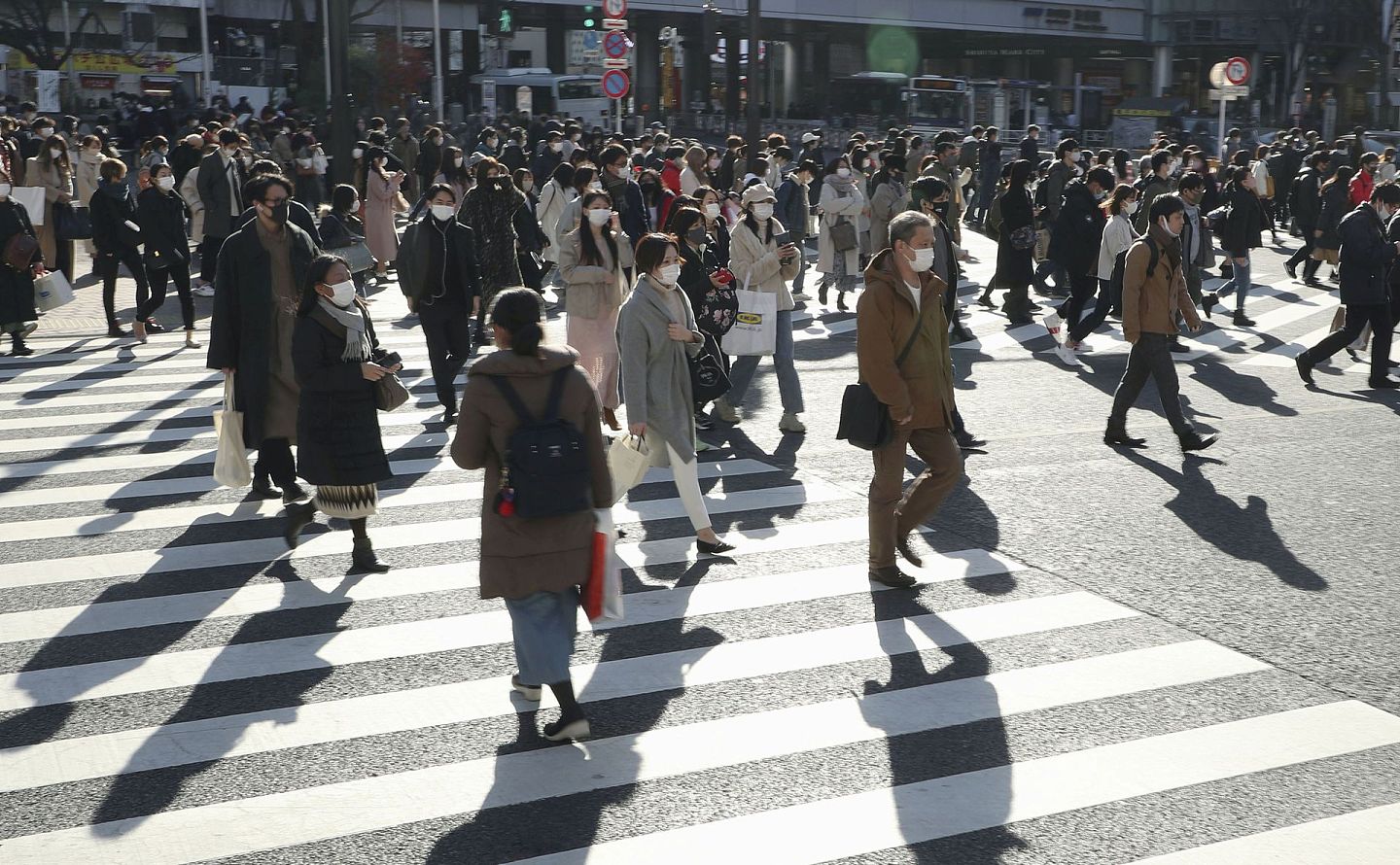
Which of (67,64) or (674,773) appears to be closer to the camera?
(674,773)

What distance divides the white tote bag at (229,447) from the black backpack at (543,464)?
3.41 meters

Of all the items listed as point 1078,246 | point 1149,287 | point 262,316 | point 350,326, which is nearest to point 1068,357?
point 1078,246

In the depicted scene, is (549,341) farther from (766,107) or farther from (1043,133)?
(766,107)

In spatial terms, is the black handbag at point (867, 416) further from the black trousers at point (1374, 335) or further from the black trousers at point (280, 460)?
the black trousers at point (1374, 335)

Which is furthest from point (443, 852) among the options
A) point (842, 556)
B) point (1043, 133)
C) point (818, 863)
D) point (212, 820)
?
point (1043, 133)

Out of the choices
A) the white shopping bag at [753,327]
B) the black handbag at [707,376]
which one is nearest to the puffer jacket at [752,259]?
the white shopping bag at [753,327]

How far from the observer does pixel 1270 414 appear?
11.5 m

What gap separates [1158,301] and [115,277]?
400 inches

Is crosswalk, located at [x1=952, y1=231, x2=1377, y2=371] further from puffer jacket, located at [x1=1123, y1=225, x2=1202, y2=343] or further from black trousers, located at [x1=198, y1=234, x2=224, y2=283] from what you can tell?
black trousers, located at [x1=198, y1=234, x2=224, y2=283]

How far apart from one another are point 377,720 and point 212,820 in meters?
0.91

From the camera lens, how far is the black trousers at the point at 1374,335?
40.3 ft

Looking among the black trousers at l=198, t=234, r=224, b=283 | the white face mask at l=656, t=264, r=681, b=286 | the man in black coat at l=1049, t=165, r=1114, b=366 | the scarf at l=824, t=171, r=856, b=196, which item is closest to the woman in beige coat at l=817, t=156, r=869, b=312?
the scarf at l=824, t=171, r=856, b=196

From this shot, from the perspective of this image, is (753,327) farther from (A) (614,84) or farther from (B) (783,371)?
(A) (614,84)

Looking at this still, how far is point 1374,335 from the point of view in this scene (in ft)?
41.2
